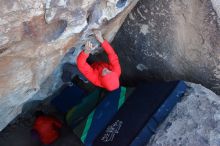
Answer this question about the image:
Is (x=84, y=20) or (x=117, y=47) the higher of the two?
(x=84, y=20)

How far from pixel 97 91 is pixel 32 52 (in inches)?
41.6

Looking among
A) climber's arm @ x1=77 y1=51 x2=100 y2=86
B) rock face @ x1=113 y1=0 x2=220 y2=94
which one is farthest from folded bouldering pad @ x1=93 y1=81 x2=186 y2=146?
climber's arm @ x1=77 y1=51 x2=100 y2=86

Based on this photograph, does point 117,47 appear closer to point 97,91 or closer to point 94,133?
point 97,91

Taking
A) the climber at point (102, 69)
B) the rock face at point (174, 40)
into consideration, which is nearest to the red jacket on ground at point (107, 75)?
the climber at point (102, 69)

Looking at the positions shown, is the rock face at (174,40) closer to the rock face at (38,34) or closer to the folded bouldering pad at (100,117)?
the rock face at (38,34)

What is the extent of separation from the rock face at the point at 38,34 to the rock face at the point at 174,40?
0.49 ft

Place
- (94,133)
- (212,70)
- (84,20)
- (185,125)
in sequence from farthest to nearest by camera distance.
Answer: (94,133)
(212,70)
(185,125)
(84,20)

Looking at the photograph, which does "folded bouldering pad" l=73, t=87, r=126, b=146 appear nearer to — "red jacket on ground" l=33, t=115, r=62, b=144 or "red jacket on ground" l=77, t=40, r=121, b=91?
"red jacket on ground" l=77, t=40, r=121, b=91

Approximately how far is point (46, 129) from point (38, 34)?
1245 millimetres

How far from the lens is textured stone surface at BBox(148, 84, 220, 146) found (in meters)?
1.92

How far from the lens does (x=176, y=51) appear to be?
2240 millimetres

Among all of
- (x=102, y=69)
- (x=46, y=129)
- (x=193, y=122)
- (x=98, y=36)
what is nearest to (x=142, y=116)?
(x=193, y=122)

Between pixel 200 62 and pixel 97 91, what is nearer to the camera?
pixel 200 62

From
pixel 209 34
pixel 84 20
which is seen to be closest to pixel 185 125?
pixel 209 34
